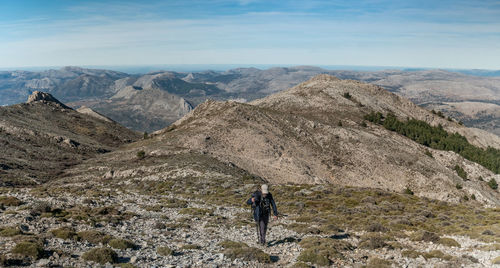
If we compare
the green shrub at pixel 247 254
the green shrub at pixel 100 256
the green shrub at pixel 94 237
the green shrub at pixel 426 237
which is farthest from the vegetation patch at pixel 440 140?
the green shrub at pixel 100 256

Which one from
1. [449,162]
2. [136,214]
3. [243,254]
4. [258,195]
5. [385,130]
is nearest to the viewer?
[243,254]

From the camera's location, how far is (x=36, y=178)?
5959 centimetres

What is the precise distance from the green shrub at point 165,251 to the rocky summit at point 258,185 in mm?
64

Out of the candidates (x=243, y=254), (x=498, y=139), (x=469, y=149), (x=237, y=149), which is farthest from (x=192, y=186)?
(x=498, y=139)

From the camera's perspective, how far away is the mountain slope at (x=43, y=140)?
63125 millimetres

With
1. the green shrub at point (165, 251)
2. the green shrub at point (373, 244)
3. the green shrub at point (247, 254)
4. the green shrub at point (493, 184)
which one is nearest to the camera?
the green shrub at point (247, 254)

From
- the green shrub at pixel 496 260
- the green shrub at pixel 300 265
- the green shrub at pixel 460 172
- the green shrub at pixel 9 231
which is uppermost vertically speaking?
the green shrub at pixel 9 231

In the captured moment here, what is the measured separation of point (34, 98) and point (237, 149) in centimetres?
11451

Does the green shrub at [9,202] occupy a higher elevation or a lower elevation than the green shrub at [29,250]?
lower

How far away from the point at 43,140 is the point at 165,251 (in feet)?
286

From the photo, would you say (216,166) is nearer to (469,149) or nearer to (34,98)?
(469,149)

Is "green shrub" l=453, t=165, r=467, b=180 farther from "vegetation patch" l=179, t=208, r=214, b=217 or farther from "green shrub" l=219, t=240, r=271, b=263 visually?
"green shrub" l=219, t=240, r=271, b=263

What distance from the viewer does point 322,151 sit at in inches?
3174

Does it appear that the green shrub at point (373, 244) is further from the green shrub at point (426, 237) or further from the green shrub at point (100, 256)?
the green shrub at point (100, 256)
